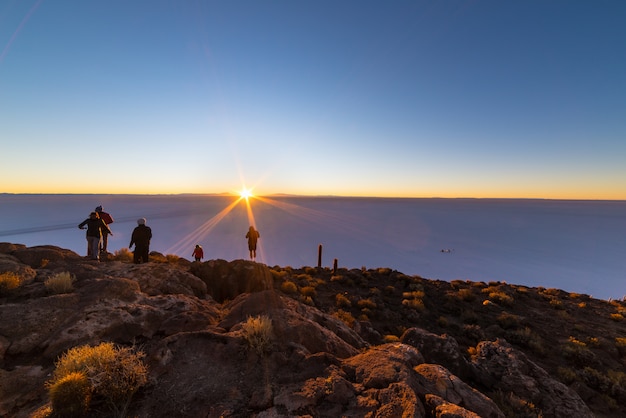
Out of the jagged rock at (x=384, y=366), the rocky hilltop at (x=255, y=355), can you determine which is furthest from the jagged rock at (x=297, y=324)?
the jagged rock at (x=384, y=366)

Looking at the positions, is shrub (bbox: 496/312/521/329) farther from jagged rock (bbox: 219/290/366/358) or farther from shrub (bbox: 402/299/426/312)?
jagged rock (bbox: 219/290/366/358)

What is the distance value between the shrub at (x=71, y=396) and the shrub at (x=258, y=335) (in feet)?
6.15

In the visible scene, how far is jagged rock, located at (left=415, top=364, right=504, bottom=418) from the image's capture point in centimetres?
343

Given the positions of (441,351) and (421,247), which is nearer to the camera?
(441,351)

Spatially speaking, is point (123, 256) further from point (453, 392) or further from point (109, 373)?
point (453, 392)

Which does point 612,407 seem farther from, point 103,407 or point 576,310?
point 103,407

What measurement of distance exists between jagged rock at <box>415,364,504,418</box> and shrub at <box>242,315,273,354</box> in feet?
7.16

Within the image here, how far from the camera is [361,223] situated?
4734 inches

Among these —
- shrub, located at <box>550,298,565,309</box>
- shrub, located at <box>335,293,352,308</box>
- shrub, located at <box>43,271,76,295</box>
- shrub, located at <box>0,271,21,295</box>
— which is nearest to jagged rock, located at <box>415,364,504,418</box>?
shrub, located at <box>43,271,76,295</box>

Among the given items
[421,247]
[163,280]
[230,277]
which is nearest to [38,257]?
[163,280]

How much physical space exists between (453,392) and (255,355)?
2.73 meters

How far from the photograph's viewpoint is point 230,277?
10.2 meters

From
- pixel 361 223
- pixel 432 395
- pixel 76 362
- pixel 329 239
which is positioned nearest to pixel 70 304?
pixel 76 362

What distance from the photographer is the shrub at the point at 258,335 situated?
13.1ft
